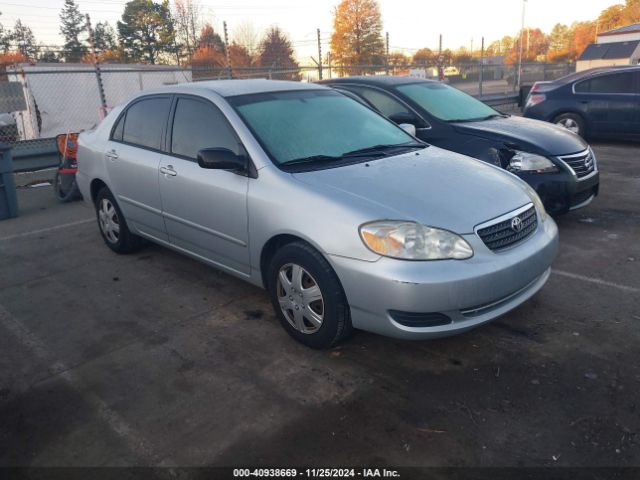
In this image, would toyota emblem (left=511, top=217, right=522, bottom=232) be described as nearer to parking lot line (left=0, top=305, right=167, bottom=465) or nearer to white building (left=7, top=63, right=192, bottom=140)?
parking lot line (left=0, top=305, right=167, bottom=465)

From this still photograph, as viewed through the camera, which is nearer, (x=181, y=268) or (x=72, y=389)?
(x=72, y=389)

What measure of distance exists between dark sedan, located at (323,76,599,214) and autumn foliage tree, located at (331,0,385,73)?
1588 inches

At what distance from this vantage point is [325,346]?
336 centimetres

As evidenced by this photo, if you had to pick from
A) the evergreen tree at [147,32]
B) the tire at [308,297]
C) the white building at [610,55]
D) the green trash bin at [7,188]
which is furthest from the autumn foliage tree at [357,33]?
the tire at [308,297]

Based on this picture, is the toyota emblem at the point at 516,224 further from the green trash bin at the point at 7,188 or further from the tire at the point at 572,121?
the tire at the point at 572,121

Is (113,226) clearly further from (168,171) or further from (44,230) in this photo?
(44,230)

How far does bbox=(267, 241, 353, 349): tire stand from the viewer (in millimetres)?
3154

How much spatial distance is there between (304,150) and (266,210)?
57 cm

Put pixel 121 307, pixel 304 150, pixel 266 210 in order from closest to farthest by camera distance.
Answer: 1. pixel 266 210
2. pixel 304 150
3. pixel 121 307

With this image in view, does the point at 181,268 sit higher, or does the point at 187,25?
the point at 187,25

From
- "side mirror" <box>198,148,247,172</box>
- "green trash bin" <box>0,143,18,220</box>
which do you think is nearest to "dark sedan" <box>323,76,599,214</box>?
"side mirror" <box>198,148,247,172</box>

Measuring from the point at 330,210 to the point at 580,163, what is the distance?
3.82 m

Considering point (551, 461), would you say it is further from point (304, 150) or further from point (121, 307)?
point (121, 307)

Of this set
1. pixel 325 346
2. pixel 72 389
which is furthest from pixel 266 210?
pixel 72 389
